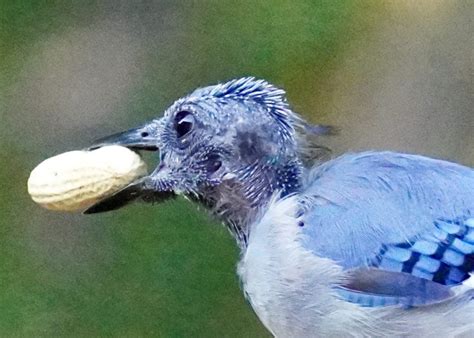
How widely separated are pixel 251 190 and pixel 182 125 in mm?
85

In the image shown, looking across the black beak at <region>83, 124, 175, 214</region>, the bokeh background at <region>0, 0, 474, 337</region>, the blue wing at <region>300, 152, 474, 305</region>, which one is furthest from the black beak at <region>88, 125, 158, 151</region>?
the bokeh background at <region>0, 0, 474, 337</region>

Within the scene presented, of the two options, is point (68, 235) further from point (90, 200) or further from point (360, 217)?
point (360, 217)

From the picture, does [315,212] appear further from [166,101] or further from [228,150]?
[166,101]

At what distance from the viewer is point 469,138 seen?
1280mm

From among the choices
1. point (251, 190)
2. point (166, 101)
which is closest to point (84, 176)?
point (251, 190)

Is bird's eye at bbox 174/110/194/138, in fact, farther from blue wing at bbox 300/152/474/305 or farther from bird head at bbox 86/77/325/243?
blue wing at bbox 300/152/474/305

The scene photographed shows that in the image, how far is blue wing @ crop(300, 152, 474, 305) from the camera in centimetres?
71

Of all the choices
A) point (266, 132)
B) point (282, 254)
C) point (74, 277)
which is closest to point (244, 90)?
point (266, 132)

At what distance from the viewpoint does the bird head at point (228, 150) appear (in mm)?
793

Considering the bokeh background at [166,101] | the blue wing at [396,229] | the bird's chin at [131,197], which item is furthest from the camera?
the bokeh background at [166,101]

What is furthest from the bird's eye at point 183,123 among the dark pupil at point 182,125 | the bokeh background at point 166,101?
the bokeh background at point 166,101

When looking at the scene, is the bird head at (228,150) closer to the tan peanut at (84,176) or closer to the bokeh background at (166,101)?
the tan peanut at (84,176)

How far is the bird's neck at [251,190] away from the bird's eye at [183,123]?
2.2 inches

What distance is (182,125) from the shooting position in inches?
32.1
